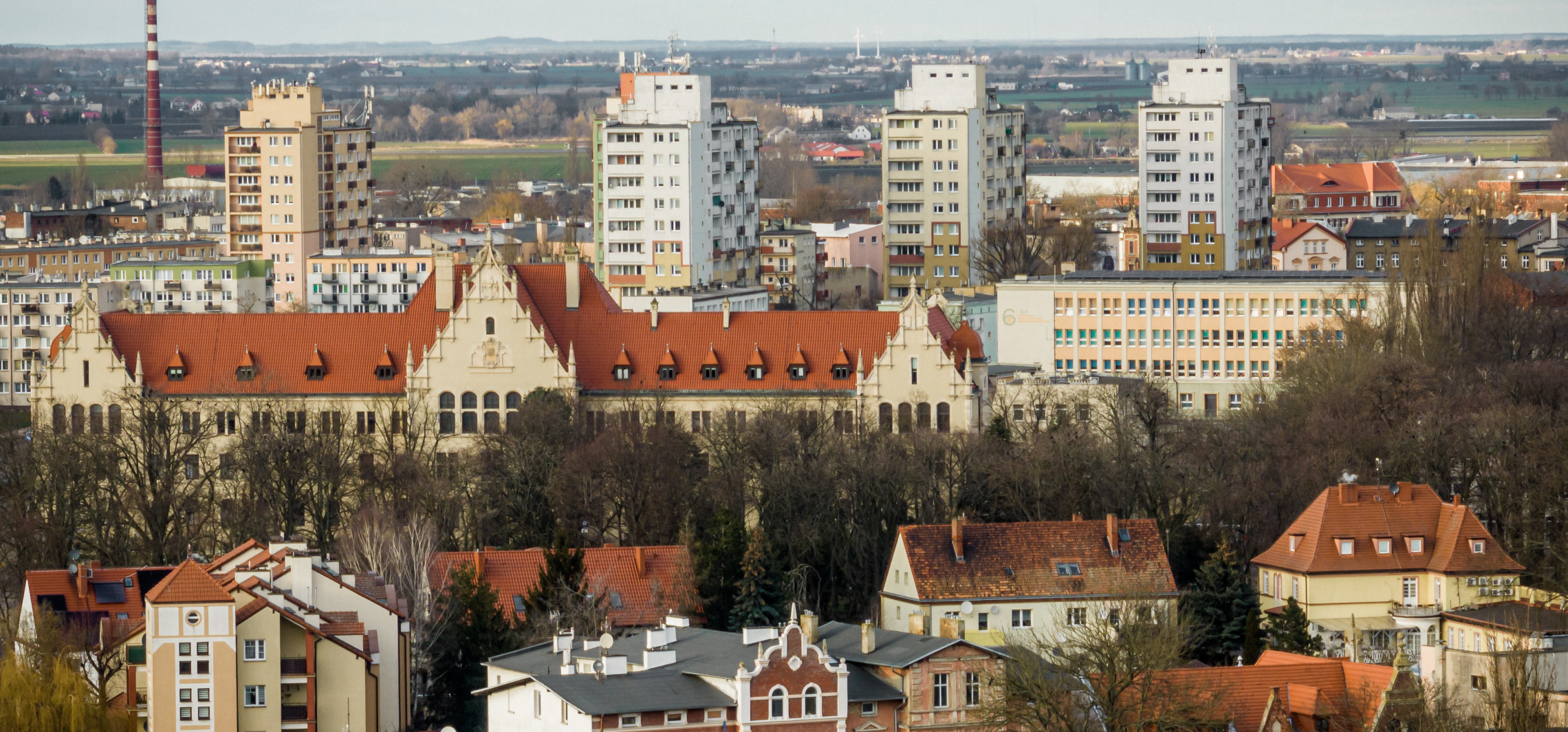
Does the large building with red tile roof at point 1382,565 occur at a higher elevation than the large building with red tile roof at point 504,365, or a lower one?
lower

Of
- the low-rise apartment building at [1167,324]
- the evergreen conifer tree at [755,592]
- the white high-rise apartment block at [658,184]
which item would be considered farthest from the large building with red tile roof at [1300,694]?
the white high-rise apartment block at [658,184]

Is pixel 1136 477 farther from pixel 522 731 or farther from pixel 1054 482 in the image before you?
pixel 522 731

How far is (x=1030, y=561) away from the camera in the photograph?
97.3 meters

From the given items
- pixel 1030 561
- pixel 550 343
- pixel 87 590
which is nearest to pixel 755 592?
pixel 1030 561

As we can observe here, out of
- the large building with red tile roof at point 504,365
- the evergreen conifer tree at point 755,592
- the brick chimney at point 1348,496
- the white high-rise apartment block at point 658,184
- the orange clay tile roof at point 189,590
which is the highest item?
the white high-rise apartment block at point 658,184

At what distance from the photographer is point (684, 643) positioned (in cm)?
8631

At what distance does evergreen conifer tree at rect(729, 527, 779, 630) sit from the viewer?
9594 cm

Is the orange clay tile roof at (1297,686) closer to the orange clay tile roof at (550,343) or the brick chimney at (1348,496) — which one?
the brick chimney at (1348,496)

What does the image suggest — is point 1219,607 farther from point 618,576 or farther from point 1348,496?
point 618,576

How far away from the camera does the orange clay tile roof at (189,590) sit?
85.9m

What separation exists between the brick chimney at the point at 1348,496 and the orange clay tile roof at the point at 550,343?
90.8 ft

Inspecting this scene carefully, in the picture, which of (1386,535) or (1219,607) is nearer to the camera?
(1219,607)

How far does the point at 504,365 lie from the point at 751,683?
153 feet

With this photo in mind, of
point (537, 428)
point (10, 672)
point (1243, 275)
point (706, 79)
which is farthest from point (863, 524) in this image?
point (706, 79)
